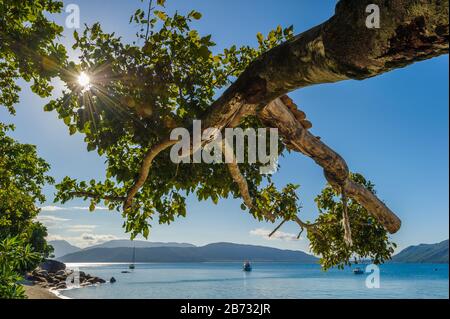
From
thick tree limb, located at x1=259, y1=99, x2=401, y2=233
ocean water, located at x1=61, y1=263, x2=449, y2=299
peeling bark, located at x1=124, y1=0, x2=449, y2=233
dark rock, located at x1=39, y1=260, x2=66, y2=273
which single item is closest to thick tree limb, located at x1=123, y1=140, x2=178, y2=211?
peeling bark, located at x1=124, y1=0, x2=449, y2=233

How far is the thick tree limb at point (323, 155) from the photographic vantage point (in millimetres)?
3986

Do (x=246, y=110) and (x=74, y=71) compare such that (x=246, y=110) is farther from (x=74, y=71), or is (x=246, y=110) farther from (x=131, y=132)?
(x=74, y=71)

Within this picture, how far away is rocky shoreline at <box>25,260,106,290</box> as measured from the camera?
52.6 meters

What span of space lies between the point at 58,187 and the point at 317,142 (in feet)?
15.7

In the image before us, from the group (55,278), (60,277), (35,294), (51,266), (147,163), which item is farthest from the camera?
(51,266)

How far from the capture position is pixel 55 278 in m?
59.9

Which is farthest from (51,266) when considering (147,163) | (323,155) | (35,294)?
(323,155)

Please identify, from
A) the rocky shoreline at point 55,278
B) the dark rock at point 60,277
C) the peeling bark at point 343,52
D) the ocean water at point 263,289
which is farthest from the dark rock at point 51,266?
the peeling bark at point 343,52

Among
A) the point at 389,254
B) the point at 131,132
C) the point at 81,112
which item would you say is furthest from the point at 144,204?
the point at 389,254

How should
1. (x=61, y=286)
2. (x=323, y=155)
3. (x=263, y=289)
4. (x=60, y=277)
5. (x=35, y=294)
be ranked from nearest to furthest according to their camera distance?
(x=323, y=155), (x=35, y=294), (x=61, y=286), (x=60, y=277), (x=263, y=289)

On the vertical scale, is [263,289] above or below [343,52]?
below

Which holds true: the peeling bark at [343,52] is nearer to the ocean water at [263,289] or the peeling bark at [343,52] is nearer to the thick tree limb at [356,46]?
the thick tree limb at [356,46]

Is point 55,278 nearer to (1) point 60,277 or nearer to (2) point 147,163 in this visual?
(1) point 60,277

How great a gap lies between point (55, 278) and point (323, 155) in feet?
219
